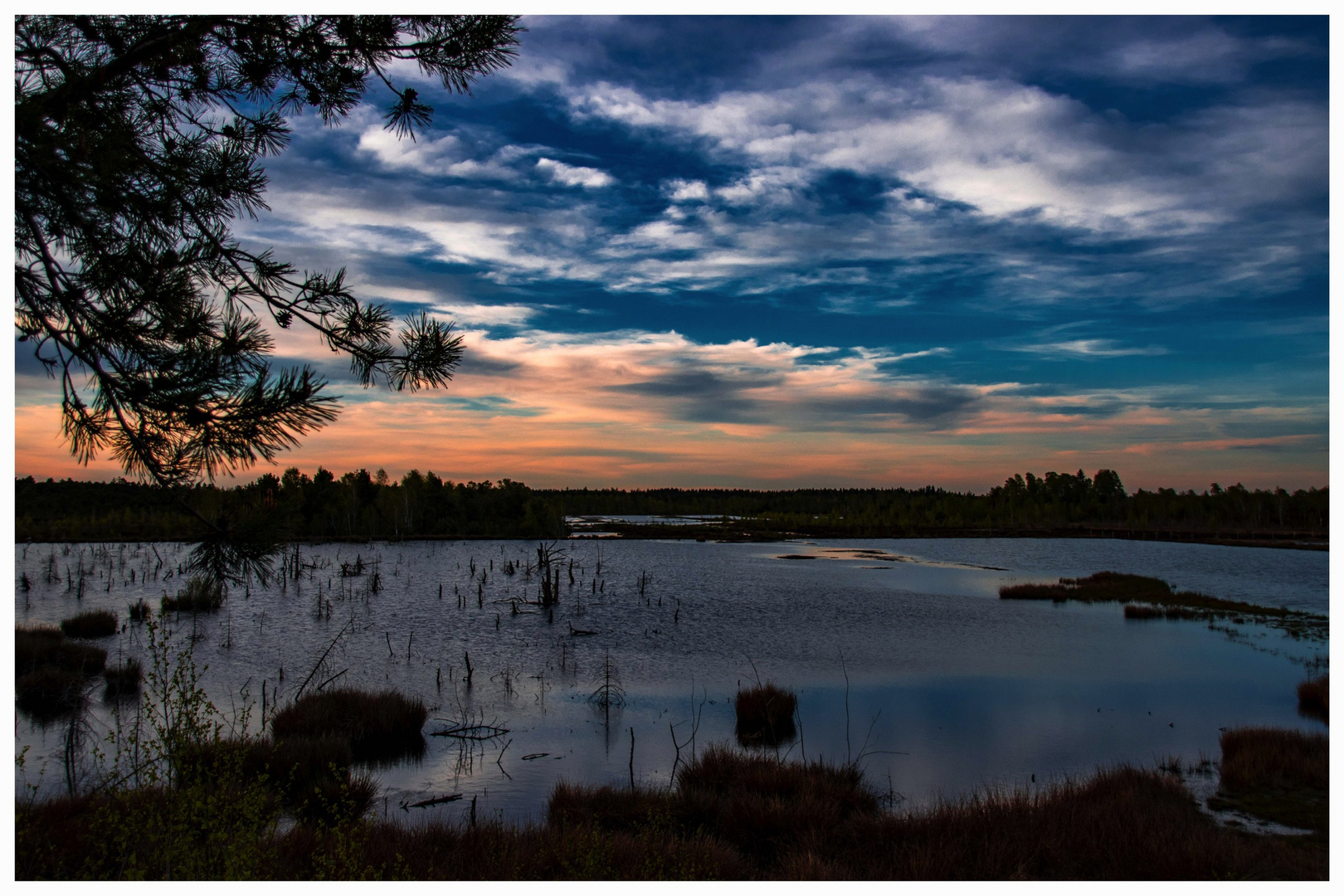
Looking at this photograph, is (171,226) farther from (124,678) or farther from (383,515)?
(383,515)

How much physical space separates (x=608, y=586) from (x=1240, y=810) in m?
A: 39.8

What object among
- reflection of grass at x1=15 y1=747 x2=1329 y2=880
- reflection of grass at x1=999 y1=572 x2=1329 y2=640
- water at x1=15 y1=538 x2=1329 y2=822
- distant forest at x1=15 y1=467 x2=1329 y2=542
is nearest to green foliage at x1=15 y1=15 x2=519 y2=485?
reflection of grass at x1=15 y1=747 x2=1329 y2=880

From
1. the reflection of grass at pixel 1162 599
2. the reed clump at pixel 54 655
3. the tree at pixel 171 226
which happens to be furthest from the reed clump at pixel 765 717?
the reflection of grass at pixel 1162 599

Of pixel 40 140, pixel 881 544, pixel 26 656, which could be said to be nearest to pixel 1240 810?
pixel 40 140

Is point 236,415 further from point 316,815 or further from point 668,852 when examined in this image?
point 316,815

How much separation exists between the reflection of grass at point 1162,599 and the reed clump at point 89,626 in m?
48.0

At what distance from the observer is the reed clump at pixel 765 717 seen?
17062 millimetres

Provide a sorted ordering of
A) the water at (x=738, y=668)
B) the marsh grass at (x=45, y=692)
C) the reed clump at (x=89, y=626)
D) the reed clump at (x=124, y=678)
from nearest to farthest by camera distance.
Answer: the water at (x=738, y=668) < the marsh grass at (x=45, y=692) < the reed clump at (x=124, y=678) < the reed clump at (x=89, y=626)

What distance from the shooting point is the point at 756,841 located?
10.8 meters

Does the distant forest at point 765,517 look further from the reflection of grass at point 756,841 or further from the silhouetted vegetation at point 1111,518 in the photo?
the reflection of grass at point 756,841

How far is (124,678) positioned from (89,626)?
36.3ft

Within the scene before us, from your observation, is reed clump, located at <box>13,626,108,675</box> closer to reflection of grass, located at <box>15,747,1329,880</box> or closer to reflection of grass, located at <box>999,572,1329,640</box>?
Answer: reflection of grass, located at <box>15,747,1329,880</box>

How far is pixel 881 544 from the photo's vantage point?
371 ft

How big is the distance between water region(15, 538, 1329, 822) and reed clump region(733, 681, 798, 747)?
1.62 ft
